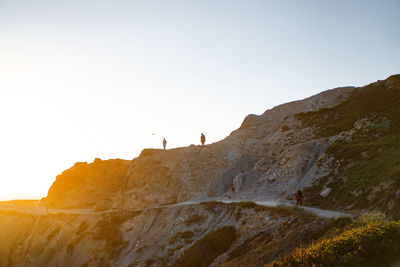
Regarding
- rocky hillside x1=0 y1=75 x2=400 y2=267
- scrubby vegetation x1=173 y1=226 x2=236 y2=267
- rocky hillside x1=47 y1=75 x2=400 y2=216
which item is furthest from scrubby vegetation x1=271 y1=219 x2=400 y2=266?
scrubby vegetation x1=173 y1=226 x2=236 y2=267

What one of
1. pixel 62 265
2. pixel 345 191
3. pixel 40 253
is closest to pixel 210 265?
pixel 345 191

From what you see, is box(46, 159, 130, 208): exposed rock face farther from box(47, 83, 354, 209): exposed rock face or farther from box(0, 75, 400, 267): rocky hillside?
box(0, 75, 400, 267): rocky hillside

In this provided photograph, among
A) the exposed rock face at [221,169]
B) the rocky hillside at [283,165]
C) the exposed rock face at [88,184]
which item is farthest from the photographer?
the exposed rock face at [88,184]

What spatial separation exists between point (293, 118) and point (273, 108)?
43.0ft

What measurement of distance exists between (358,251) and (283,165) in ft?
119

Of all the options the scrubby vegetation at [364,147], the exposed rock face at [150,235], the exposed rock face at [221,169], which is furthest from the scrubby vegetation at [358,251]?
the exposed rock face at [221,169]

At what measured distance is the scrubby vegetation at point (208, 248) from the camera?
35978 mm

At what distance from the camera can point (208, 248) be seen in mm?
37969

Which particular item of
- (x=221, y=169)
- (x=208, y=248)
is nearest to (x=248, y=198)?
(x=208, y=248)

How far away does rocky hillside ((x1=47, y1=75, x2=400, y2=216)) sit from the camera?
38.2 m

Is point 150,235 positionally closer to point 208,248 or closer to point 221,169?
point 208,248

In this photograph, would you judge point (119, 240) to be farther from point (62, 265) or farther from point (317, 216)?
point (317, 216)

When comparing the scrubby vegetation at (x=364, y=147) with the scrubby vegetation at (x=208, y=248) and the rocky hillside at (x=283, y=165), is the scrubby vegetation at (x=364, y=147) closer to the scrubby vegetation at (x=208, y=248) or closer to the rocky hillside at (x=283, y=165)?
the rocky hillside at (x=283, y=165)

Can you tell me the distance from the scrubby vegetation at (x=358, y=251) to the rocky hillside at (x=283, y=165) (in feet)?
32.3
